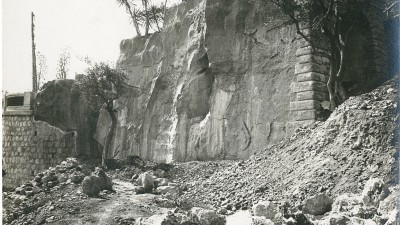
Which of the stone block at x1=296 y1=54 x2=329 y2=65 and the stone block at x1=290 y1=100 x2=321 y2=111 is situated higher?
the stone block at x1=296 y1=54 x2=329 y2=65

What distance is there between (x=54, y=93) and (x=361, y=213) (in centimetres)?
1251

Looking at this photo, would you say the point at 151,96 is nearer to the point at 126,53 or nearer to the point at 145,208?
the point at 126,53

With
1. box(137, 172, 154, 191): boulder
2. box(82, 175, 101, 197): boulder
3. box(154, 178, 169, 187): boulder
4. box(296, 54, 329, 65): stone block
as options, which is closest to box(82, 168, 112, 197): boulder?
box(82, 175, 101, 197): boulder

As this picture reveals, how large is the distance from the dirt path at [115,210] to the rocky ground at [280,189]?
0.05 feet

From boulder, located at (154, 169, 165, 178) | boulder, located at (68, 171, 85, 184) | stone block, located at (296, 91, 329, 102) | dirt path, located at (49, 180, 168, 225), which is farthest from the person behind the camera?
boulder, located at (68, 171, 85, 184)

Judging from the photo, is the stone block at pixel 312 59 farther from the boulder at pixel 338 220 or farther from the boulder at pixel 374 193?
the boulder at pixel 338 220

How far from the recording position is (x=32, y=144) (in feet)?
44.0

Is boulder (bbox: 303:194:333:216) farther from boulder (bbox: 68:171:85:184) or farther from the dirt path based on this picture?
boulder (bbox: 68:171:85:184)

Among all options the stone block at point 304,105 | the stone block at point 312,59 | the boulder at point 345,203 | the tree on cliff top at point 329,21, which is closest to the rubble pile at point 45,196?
the boulder at point 345,203

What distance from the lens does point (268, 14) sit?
32.2 ft

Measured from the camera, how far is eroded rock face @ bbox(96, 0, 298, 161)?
9.52m

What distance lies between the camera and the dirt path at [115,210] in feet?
20.2

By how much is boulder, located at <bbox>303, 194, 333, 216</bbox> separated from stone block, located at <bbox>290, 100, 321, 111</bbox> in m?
3.86

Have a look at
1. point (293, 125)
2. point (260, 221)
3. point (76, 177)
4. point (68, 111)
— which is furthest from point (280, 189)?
point (68, 111)
